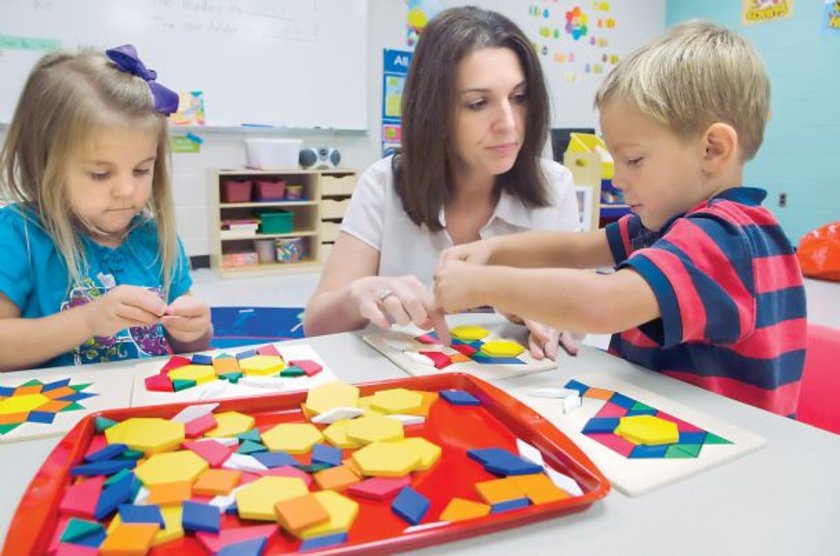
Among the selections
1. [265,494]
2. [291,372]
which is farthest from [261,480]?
[291,372]

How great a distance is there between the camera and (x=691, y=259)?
66 centimetres

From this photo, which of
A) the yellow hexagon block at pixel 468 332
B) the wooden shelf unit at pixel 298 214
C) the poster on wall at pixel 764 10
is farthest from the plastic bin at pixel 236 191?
the poster on wall at pixel 764 10

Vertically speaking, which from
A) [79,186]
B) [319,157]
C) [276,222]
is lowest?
[276,222]

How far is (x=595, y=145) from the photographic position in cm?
407

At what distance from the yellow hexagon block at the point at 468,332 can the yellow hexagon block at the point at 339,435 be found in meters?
0.32

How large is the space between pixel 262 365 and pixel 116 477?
26cm

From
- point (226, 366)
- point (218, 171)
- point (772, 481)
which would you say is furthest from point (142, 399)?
point (218, 171)

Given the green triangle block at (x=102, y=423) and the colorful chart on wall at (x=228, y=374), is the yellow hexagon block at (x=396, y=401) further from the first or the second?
the green triangle block at (x=102, y=423)

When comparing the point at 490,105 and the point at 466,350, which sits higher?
the point at 490,105

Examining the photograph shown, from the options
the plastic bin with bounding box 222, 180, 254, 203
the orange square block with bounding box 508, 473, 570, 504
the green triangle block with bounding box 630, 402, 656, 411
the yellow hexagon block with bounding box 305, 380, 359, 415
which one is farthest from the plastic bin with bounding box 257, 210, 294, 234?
the orange square block with bounding box 508, 473, 570, 504

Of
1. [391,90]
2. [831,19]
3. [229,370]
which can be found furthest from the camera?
[391,90]

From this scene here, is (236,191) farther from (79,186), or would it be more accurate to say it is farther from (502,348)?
(502,348)

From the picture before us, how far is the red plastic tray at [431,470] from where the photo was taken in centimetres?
40

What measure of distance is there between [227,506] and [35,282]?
662 mm
